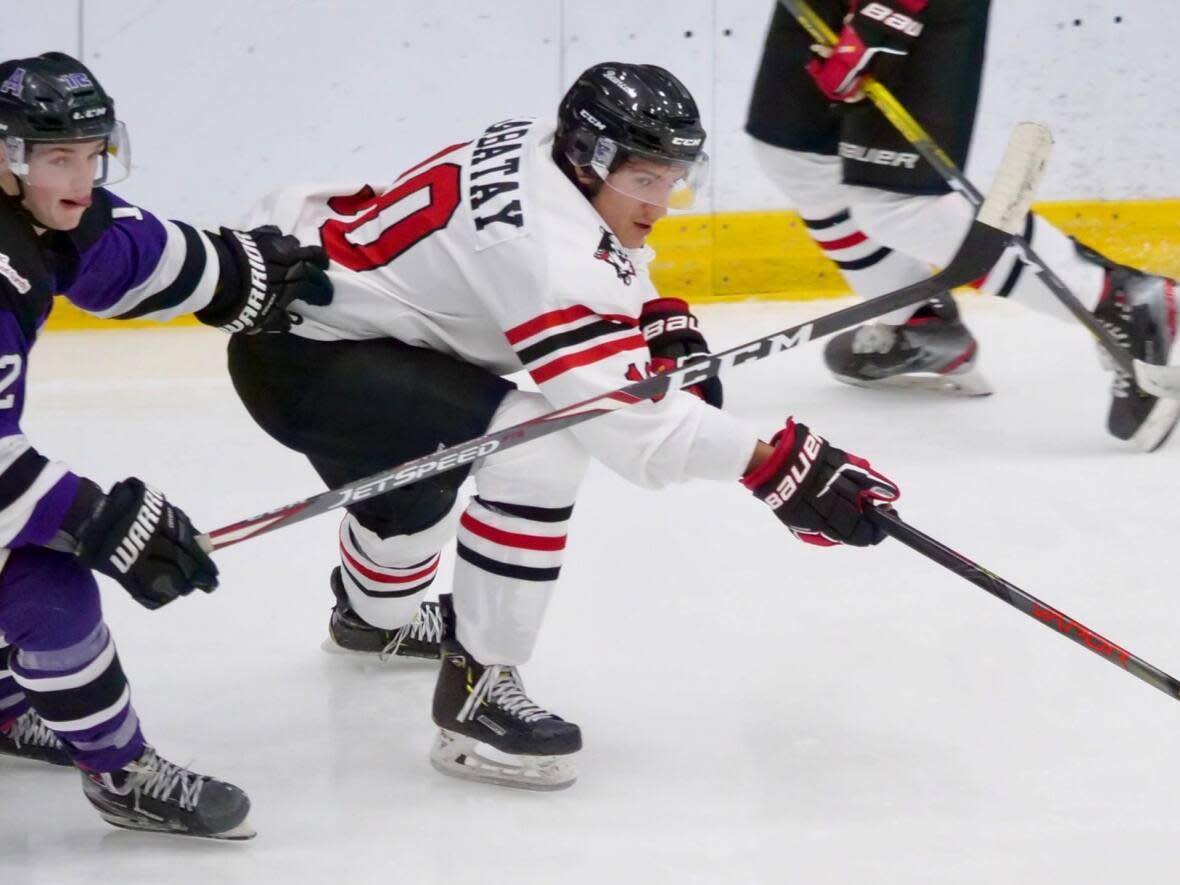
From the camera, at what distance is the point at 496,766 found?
2.26m

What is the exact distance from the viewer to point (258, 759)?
2.33 metres

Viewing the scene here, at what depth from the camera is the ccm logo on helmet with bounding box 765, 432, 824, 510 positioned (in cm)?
214

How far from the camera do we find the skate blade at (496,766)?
2242 mm

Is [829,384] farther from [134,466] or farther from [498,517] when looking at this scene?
[498,517]

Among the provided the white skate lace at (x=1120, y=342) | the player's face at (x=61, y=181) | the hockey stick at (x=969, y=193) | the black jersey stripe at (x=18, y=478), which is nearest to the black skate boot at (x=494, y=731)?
the black jersey stripe at (x=18, y=478)

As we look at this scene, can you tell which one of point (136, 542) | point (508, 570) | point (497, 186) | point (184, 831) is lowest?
point (184, 831)

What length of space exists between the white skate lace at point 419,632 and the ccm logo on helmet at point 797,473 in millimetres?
654

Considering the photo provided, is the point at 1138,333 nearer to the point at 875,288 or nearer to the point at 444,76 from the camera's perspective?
the point at 875,288

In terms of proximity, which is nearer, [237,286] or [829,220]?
[237,286]

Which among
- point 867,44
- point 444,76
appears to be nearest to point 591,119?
point 867,44

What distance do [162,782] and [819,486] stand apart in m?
0.84

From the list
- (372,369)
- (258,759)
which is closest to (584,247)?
(372,369)

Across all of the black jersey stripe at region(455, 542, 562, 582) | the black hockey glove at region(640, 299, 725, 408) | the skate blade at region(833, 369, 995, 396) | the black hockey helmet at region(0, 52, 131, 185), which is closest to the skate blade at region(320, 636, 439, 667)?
the black jersey stripe at region(455, 542, 562, 582)

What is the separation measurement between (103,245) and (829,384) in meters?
2.00
